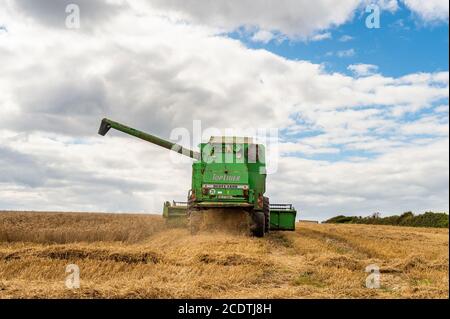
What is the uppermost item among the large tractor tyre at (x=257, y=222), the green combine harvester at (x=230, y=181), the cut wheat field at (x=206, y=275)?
the green combine harvester at (x=230, y=181)

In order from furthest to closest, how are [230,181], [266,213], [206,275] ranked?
[266,213]
[230,181]
[206,275]

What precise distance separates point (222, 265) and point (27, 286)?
3929 millimetres

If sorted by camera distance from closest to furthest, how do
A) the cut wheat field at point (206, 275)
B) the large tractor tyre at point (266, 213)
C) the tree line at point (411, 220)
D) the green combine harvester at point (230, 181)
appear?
the cut wheat field at point (206, 275), the green combine harvester at point (230, 181), the large tractor tyre at point (266, 213), the tree line at point (411, 220)

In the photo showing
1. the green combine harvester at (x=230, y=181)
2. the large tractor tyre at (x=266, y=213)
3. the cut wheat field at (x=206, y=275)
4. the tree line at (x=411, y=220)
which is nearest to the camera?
the cut wheat field at (x=206, y=275)

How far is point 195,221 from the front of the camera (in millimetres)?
18438

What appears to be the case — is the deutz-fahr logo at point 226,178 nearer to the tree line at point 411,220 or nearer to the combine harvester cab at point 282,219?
the combine harvester cab at point 282,219

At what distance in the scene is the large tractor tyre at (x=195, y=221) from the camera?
18406 millimetres

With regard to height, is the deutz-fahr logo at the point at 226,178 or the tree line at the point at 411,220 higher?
the deutz-fahr logo at the point at 226,178

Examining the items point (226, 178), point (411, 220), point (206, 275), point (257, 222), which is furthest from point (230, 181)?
point (411, 220)

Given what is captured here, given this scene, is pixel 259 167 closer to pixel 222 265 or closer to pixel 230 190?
pixel 230 190

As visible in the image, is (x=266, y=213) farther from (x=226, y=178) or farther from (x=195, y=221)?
(x=195, y=221)

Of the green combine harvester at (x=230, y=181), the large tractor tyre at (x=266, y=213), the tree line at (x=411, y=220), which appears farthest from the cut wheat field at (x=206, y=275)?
the tree line at (x=411, y=220)

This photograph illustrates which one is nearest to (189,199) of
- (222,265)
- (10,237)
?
(10,237)
